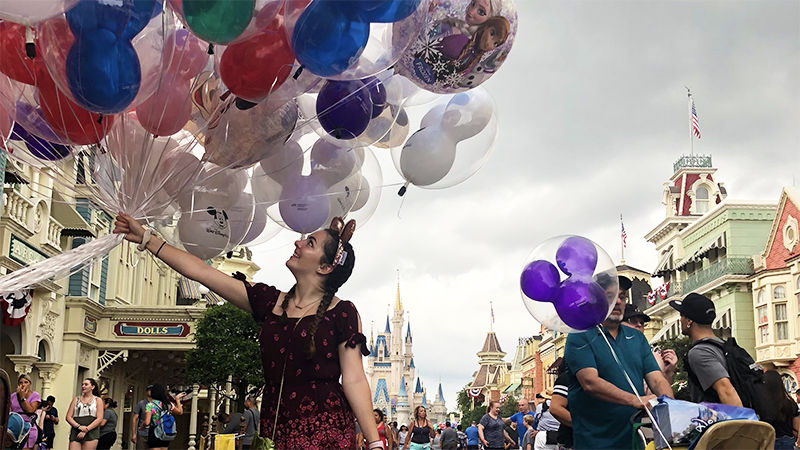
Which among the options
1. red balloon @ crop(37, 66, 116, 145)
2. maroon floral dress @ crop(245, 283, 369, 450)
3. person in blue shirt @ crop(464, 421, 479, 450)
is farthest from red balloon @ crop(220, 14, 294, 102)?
person in blue shirt @ crop(464, 421, 479, 450)

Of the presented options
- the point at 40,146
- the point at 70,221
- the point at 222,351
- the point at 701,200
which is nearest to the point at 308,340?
the point at 40,146

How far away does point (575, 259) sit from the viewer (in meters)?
4.72

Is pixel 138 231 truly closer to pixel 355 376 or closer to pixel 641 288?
pixel 355 376

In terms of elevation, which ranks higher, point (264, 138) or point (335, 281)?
point (264, 138)

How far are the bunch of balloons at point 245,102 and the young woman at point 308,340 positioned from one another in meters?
0.53

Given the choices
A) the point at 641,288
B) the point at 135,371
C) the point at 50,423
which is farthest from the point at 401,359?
the point at 50,423

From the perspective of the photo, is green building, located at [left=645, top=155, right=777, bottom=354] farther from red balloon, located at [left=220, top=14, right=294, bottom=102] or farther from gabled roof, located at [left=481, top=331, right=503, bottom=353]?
gabled roof, located at [left=481, top=331, right=503, bottom=353]

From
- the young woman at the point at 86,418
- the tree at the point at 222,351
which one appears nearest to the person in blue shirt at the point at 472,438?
the young woman at the point at 86,418

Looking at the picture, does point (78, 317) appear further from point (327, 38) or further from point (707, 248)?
point (707, 248)

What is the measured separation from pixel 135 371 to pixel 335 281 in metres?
29.9

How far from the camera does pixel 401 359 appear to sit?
17512 centimetres

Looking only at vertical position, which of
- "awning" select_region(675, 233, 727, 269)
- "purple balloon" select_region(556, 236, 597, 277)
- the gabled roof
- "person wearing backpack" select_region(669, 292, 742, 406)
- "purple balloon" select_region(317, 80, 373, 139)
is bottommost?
"person wearing backpack" select_region(669, 292, 742, 406)

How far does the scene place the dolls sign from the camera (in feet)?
15.2

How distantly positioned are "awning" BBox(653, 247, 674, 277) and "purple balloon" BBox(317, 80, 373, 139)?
53071mm
